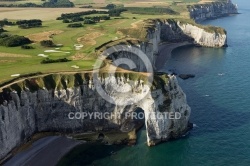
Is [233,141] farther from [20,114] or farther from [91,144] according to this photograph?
[20,114]

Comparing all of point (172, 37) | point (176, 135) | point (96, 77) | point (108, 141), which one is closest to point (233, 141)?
point (176, 135)

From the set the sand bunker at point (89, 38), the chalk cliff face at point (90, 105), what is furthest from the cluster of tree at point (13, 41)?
the chalk cliff face at point (90, 105)

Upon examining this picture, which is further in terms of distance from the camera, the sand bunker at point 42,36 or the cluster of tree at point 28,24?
the cluster of tree at point 28,24

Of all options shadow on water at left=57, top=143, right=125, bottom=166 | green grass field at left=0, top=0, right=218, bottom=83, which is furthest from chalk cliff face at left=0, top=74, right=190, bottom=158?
shadow on water at left=57, top=143, right=125, bottom=166

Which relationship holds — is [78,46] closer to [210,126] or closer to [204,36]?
[210,126]

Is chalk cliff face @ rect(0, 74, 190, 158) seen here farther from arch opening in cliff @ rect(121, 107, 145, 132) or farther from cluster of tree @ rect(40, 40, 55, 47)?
cluster of tree @ rect(40, 40, 55, 47)

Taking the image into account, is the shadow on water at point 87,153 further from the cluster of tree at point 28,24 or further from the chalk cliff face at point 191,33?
the chalk cliff face at point 191,33

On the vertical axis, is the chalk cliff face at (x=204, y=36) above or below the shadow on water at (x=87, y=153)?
above
